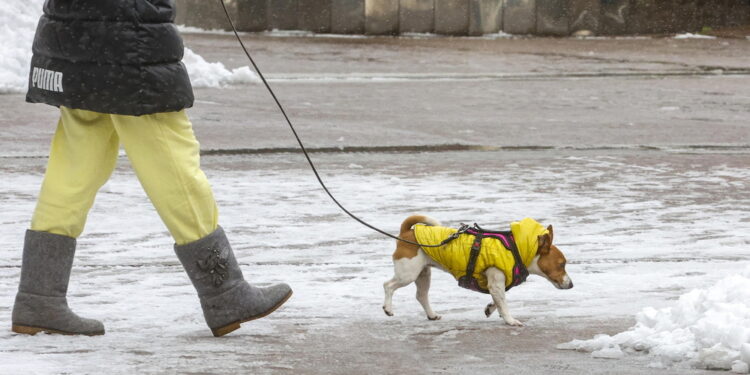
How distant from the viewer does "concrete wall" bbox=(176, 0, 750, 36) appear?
63.0 feet

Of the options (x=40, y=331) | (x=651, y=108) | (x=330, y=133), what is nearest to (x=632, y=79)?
(x=651, y=108)

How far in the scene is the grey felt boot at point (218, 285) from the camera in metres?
4.36

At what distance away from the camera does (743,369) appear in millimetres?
3846

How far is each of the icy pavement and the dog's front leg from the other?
0.05 meters

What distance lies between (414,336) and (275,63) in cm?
1099

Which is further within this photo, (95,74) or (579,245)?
(579,245)

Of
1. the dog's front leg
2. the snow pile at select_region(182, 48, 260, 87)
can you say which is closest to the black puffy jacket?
the dog's front leg

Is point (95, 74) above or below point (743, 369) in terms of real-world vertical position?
above

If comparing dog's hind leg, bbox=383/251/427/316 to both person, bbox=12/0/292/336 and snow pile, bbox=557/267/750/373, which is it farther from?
snow pile, bbox=557/267/750/373

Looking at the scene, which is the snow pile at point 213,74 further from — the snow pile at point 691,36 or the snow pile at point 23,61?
the snow pile at point 691,36

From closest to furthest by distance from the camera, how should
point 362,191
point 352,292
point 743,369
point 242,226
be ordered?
point 743,369
point 352,292
point 242,226
point 362,191

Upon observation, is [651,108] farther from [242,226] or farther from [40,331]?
[40,331]

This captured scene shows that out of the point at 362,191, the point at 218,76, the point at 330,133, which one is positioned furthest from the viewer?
the point at 218,76

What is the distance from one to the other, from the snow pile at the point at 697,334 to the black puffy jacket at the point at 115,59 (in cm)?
145
